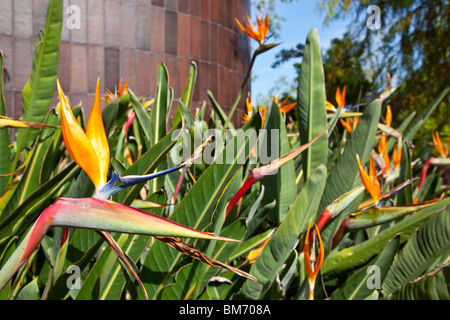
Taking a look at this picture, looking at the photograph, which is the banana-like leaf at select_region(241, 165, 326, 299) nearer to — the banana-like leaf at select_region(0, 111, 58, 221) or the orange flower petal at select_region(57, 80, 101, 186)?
the orange flower petal at select_region(57, 80, 101, 186)

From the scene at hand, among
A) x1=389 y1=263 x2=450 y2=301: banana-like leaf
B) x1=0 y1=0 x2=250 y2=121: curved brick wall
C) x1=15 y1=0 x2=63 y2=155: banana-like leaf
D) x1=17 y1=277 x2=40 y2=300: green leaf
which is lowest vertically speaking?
x1=17 y1=277 x2=40 y2=300: green leaf

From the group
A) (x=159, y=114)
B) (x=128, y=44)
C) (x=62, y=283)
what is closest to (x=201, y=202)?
(x=62, y=283)

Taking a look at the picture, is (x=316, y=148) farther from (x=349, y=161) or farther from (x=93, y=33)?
(x=93, y=33)

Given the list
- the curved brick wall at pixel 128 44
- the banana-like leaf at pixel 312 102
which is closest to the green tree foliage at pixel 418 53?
the curved brick wall at pixel 128 44

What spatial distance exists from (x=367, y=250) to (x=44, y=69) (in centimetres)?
71

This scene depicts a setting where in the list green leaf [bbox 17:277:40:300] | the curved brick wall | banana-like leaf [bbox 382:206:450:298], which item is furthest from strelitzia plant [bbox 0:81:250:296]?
the curved brick wall

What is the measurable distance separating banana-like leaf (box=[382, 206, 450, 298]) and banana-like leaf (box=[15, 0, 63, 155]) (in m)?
0.73

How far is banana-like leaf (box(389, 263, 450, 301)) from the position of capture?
518 millimetres

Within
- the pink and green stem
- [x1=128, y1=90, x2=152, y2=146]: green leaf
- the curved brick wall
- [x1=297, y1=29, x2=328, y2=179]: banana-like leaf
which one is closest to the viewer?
the pink and green stem

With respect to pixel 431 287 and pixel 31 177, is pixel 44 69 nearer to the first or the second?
pixel 31 177

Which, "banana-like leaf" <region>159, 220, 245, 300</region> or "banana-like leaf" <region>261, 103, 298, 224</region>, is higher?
"banana-like leaf" <region>261, 103, 298, 224</region>

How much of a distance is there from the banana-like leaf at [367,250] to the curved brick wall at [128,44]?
2.21 meters
